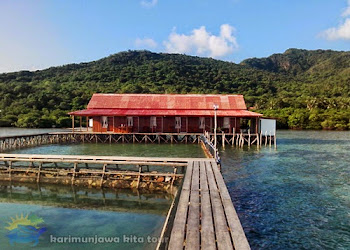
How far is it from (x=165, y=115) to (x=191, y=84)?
58454 mm

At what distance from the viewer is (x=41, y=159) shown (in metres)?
14.3

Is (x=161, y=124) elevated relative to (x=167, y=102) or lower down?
lower down

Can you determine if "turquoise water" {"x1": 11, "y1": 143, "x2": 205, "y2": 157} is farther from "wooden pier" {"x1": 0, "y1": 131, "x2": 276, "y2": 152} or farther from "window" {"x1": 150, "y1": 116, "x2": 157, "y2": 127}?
"window" {"x1": 150, "y1": 116, "x2": 157, "y2": 127}

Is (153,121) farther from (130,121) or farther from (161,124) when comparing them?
(130,121)

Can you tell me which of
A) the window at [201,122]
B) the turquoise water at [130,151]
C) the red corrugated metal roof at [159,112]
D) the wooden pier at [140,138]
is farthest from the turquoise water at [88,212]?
the window at [201,122]

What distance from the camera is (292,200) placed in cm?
1118

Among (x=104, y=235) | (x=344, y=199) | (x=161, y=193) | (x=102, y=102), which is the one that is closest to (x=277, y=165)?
(x=344, y=199)

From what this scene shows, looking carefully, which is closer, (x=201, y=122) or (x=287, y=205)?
(x=287, y=205)

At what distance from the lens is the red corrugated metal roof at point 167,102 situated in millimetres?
32844

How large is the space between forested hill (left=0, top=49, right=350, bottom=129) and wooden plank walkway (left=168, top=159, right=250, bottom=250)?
47671mm

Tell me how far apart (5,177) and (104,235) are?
363 inches

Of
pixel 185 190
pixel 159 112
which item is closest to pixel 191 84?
pixel 159 112

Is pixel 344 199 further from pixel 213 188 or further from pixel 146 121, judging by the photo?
pixel 146 121

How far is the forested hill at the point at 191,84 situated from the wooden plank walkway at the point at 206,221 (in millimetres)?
47671
